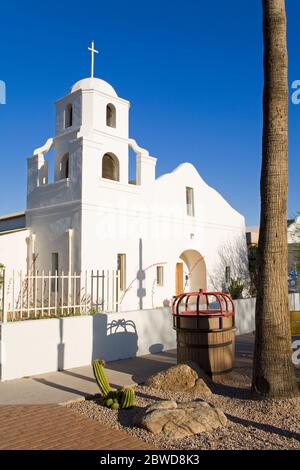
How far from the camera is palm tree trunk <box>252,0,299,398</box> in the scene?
20.9 ft

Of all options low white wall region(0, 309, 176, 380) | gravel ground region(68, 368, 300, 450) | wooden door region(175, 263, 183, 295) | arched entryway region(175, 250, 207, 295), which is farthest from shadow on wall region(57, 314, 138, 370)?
wooden door region(175, 263, 183, 295)

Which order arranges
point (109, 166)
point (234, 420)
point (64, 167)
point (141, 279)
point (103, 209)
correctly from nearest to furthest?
1. point (234, 420)
2. point (103, 209)
3. point (141, 279)
4. point (64, 167)
5. point (109, 166)

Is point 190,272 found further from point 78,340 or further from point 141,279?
point 78,340

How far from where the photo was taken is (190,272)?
66.1 ft

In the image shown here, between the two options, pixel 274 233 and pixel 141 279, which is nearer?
pixel 274 233

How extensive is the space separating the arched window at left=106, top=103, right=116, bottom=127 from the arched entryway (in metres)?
7.07

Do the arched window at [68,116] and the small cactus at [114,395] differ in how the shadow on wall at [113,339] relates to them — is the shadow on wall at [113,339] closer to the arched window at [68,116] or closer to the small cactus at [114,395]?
the small cactus at [114,395]

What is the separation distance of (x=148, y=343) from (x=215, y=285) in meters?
9.94

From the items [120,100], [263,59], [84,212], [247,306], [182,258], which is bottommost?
[247,306]

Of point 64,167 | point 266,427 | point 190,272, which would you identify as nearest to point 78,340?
point 266,427

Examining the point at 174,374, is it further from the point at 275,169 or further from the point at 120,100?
the point at 120,100

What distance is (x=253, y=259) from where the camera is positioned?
78.8 ft

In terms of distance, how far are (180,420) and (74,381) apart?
10.6 feet
